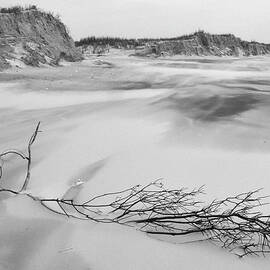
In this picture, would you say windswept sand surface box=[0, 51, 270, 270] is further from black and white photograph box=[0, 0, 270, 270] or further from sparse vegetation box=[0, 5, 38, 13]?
sparse vegetation box=[0, 5, 38, 13]

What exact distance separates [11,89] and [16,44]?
5.50m

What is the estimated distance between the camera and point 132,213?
8.02ft

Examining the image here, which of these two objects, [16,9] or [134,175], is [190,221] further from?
[16,9]

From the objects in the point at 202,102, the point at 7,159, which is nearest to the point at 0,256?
the point at 7,159

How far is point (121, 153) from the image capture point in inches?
156

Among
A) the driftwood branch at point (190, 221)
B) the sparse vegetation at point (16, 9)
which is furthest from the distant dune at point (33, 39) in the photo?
the driftwood branch at point (190, 221)

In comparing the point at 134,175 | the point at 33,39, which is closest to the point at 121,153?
the point at 134,175

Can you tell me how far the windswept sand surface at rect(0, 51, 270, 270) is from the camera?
6.69 feet

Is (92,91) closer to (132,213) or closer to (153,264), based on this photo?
(132,213)

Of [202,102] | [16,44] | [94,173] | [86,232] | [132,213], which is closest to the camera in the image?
[86,232]

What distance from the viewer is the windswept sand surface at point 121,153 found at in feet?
6.69

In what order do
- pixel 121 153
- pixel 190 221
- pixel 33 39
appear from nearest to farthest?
pixel 190 221
pixel 121 153
pixel 33 39

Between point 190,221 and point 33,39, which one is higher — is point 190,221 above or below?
below

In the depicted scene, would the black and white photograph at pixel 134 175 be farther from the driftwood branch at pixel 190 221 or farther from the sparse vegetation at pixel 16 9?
the sparse vegetation at pixel 16 9
